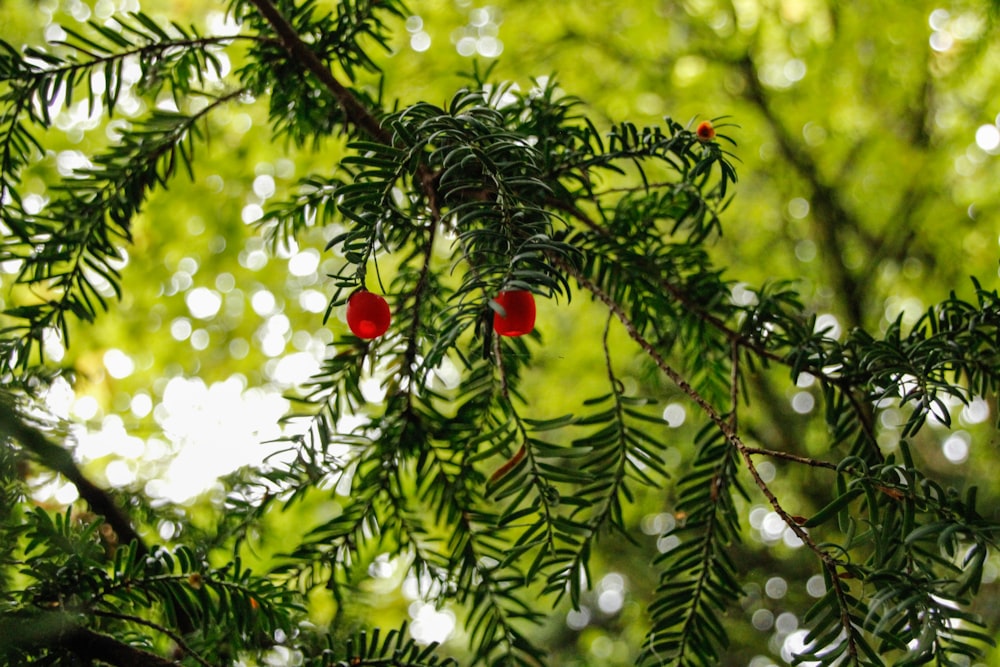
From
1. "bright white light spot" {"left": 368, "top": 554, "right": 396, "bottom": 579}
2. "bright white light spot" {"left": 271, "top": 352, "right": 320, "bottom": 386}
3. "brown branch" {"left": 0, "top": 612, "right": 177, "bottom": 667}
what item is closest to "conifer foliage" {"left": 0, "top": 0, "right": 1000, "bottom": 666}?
"brown branch" {"left": 0, "top": 612, "right": 177, "bottom": 667}

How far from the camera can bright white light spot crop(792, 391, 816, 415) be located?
6.93 ft

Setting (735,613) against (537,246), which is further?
(735,613)

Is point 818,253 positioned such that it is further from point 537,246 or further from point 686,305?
point 537,246

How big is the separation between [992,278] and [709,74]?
2.76ft

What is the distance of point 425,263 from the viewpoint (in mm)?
521

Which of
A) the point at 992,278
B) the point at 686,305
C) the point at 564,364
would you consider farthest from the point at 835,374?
the point at 564,364

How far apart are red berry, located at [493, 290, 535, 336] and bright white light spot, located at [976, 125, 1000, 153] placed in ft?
6.40

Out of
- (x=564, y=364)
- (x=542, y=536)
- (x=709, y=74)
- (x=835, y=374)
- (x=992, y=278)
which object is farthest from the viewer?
(x=564, y=364)

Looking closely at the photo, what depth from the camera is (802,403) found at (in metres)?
2.17

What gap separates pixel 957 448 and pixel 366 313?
2.27m

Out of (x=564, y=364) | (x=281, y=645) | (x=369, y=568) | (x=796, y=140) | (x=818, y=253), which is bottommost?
(x=281, y=645)

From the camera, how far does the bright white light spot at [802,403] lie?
211cm

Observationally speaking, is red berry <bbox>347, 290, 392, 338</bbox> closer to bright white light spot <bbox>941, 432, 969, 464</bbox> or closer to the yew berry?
the yew berry

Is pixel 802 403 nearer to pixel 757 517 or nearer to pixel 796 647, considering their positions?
pixel 757 517
